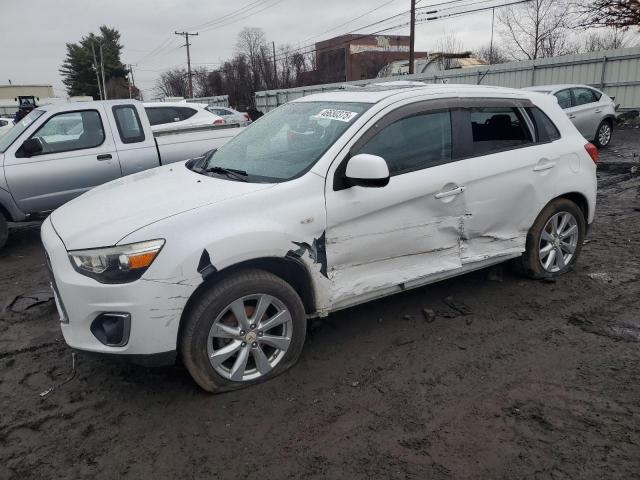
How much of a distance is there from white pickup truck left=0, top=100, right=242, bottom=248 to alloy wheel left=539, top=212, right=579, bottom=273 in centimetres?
529

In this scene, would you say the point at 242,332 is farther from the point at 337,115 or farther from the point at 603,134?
the point at 603,134

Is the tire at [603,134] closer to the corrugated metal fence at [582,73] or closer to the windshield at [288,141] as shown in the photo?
the corrugated metal fence at [582,73]

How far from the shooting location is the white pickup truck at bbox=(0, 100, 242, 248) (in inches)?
248

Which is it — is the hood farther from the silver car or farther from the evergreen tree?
the evergreen tree

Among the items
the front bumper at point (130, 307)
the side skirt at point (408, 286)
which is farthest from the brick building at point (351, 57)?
the front bumper at point (130, 307)

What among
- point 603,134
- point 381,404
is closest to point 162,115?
point 381,404

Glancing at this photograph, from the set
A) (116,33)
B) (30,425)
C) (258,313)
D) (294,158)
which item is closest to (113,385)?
(30,425)

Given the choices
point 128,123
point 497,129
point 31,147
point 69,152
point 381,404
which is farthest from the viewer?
point 128,123

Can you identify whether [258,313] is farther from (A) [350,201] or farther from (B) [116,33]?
(B) [116,33]

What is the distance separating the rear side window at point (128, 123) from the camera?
22.8 ft

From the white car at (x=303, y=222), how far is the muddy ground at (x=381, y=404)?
35cm

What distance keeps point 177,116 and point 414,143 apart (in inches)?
245

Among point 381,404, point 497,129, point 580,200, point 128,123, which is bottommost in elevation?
point 381,404

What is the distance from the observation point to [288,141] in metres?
3.72
